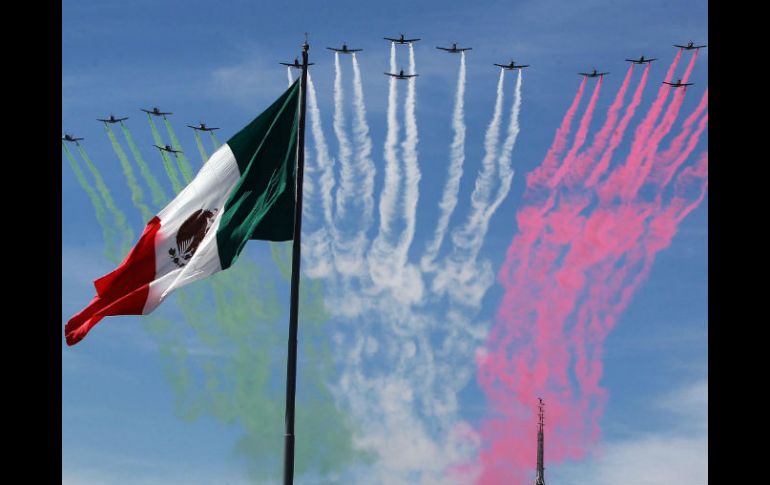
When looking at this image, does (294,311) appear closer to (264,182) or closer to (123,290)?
(264,182)

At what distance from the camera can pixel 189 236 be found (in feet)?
123

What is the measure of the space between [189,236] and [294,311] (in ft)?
19.1

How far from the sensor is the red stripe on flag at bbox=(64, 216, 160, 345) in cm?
3741

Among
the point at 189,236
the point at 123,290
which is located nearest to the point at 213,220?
the point at 189,236

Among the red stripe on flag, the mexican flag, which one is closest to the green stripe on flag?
the mexican flag

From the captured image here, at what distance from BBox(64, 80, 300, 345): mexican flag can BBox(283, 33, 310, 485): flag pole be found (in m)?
1.04

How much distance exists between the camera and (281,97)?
1468 inches

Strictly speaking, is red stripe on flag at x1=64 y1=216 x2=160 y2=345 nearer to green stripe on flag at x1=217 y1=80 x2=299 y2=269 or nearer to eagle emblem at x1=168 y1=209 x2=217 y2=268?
eagle emblem at x1=168 y1=209 x2=217 y2=268

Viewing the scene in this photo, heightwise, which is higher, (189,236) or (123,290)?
(189,236)

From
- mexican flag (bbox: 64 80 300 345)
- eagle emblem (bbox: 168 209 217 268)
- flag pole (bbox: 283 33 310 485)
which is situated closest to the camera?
flag pole (bbox: 283 33 310 485)

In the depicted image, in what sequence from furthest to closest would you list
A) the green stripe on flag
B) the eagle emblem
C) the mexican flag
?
1. the eagle emblem
2. the mexican flag
3. the green stripe on flag
